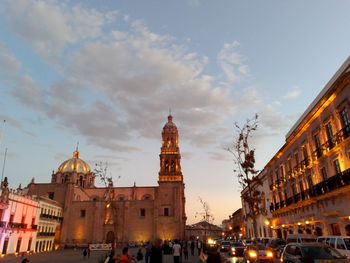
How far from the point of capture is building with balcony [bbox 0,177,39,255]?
3626 cm

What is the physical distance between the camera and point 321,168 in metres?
23.4

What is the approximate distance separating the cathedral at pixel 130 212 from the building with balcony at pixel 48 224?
1.47m

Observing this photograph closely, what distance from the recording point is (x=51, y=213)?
55906 mm

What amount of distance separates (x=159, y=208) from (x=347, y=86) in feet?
161

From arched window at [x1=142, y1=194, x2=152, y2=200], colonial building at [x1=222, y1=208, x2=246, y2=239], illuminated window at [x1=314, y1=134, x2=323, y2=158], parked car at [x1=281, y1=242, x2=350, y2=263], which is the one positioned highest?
arched window at [x1=142, y1=194, x2=152, y2=200]

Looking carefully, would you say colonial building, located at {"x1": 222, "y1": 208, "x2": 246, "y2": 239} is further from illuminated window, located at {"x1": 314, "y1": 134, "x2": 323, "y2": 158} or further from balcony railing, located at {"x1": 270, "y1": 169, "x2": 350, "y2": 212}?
illuminated window, located at {"x1": 314, "y1": 134, "x2": 323, "y2": 158}

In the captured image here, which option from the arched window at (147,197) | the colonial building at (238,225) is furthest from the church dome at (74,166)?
the colonial building at (238,225)

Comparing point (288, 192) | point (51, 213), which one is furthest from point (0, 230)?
point (288, 192)

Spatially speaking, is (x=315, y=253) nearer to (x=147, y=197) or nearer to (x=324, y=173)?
(x=324, y=173)

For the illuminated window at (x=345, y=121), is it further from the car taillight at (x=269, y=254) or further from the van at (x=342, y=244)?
the car taillight at (x=269, y=254)

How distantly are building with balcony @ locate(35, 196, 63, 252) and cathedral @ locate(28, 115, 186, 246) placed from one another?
1474mm

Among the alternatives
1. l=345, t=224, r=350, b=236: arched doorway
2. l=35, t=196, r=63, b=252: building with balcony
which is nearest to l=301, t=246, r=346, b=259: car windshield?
l=345, t=224, r=350, b=236: arched doorway

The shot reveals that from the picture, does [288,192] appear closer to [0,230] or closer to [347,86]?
[347,86]

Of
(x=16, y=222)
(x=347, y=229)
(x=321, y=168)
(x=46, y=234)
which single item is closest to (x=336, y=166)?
(x=321, y=168)
